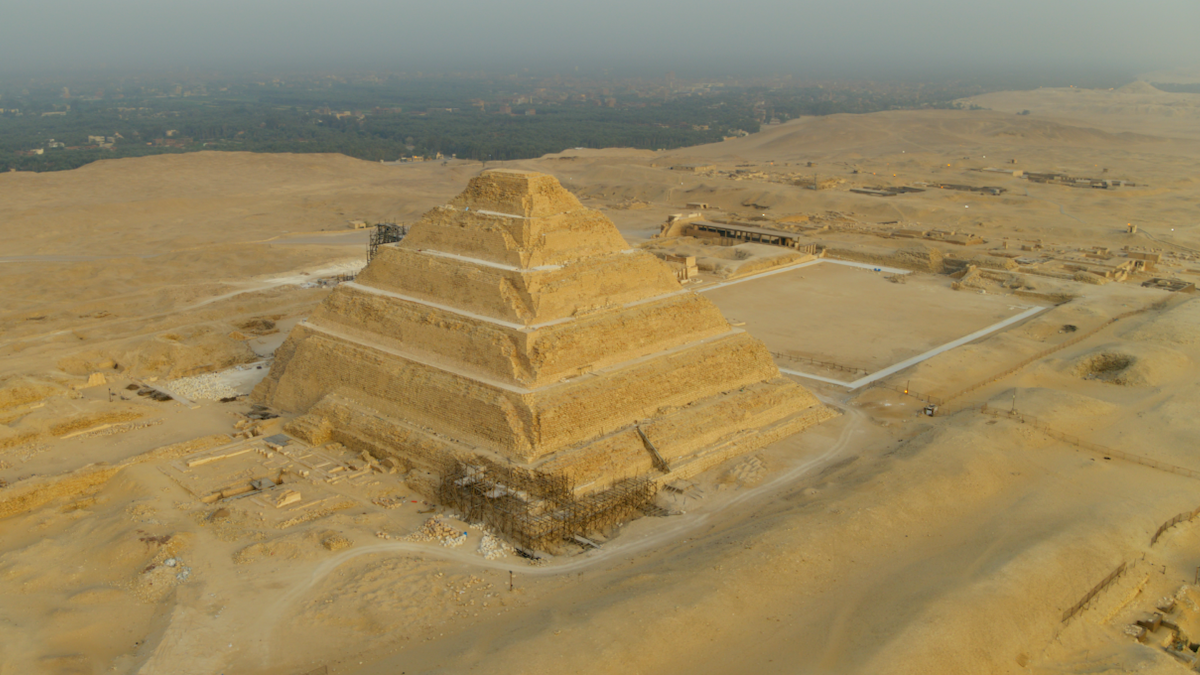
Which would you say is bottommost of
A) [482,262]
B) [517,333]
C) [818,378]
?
[818,378]

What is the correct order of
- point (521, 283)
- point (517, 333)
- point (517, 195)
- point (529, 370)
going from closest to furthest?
point (529, 370)
point (517, 333)
point (521, 283)
point (517, 195)

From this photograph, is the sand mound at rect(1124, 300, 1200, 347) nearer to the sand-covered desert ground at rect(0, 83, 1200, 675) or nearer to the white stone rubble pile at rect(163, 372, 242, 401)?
the sand-covered desert ground at rect(0, 83, 1200, 675)

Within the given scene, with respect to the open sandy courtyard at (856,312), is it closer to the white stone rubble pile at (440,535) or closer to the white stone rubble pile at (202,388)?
the white stone rubble pile at (440,535)

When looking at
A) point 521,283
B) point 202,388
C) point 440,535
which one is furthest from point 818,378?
point 202,388

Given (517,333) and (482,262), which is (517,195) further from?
(517,333)

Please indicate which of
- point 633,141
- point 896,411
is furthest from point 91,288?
point 633,141

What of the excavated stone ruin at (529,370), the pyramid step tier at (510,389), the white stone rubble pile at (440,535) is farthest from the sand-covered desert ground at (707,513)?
the pyramid step tier at (510,389)
